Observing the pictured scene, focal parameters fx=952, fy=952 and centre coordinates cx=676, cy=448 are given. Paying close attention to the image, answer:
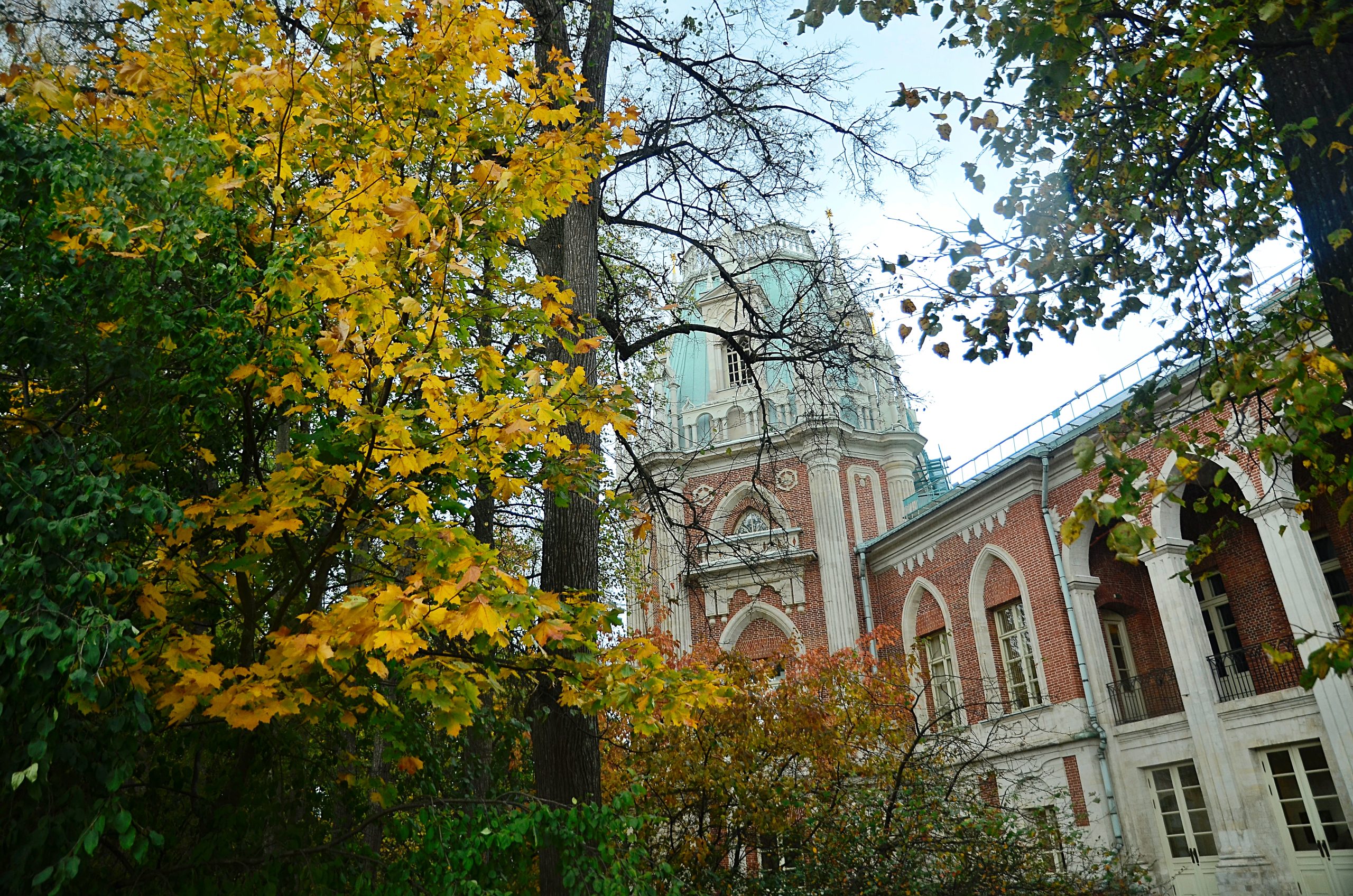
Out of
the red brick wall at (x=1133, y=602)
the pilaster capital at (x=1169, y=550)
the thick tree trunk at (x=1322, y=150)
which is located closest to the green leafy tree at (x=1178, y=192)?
the thick tree trunk at (x=1322, y=150)

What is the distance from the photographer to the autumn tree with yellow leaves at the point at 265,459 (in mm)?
3477

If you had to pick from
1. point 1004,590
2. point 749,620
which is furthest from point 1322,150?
point 749,620

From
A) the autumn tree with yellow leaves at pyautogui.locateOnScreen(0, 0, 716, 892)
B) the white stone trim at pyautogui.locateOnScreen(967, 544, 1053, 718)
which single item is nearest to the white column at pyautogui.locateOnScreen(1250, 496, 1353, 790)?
the white stone trim at pyautogui.locateOnScreen(967, 544, 1053, 718)

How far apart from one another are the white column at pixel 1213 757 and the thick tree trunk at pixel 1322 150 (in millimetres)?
11755

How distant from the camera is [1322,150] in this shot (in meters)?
4.52

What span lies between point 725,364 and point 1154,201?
82.7ft

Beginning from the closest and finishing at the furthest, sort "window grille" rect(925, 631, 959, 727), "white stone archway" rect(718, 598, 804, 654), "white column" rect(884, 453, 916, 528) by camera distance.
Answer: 1. "window grille" rect(925, 631, 959, 727)
2. "white stone archway" rect(718, 598, 804, 654)
3. "white column" rect(884, 453, 916, 528)

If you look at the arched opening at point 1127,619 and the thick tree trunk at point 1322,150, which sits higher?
the arched opening at point 1127,619

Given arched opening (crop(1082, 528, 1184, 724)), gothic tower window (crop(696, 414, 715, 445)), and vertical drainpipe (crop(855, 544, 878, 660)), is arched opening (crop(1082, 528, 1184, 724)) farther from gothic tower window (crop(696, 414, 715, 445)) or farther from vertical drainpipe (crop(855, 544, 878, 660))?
gothic tower window (crop(696, 414, 715, 445))

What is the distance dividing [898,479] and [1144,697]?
1079 centimetres

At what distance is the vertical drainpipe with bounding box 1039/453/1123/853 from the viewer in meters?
17.6

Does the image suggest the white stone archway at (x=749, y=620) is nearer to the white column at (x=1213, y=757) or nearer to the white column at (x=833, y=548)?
the white column at (x=833, y=548)

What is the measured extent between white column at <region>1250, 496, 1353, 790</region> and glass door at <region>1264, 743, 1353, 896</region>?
671 mm

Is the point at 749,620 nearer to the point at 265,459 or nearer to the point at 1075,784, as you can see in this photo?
the point at 1075,784
